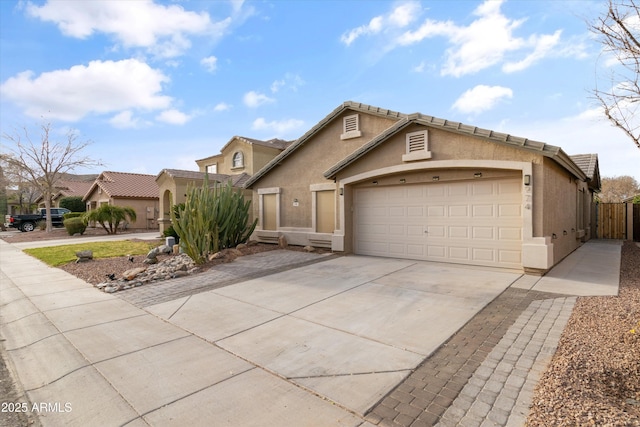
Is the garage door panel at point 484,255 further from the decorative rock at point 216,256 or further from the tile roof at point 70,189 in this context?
the tile roof at point 70,189

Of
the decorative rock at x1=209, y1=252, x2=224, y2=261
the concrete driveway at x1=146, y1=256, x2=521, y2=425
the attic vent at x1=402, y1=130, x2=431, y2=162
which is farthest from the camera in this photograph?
the decorative rock at x1=209, y1=252, x2=224, y2=261

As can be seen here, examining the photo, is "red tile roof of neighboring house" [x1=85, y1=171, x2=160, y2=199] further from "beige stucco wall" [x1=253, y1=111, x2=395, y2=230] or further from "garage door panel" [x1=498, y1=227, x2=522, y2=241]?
"garage door panel" [x1=498, y1=227, x2=522, y2=241]

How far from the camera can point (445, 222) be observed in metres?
9.97

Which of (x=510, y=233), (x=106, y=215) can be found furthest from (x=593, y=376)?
(x=106, y=215)

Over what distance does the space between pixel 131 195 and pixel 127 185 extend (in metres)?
2.22

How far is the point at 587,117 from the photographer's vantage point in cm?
462

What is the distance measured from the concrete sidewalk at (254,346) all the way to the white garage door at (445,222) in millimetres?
1291

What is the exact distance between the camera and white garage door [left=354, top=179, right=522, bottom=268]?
882 cm

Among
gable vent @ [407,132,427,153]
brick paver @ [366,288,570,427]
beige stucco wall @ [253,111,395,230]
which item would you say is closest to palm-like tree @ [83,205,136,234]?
beige stucco wall @ [253,111,395,230]

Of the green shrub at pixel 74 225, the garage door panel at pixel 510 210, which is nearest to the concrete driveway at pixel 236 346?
the garage door panel at pixel 510 210

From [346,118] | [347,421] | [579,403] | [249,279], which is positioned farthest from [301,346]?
[346,118]

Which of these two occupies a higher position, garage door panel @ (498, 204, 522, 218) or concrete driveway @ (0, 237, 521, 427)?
garage door panel @ (498, 204, 522, 218)

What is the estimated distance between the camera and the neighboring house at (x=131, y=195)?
27.5 meters

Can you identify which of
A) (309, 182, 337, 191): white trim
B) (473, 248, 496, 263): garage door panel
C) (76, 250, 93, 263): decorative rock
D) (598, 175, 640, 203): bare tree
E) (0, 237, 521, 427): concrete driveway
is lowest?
(0, 237, 521, 427): concrete driveway
